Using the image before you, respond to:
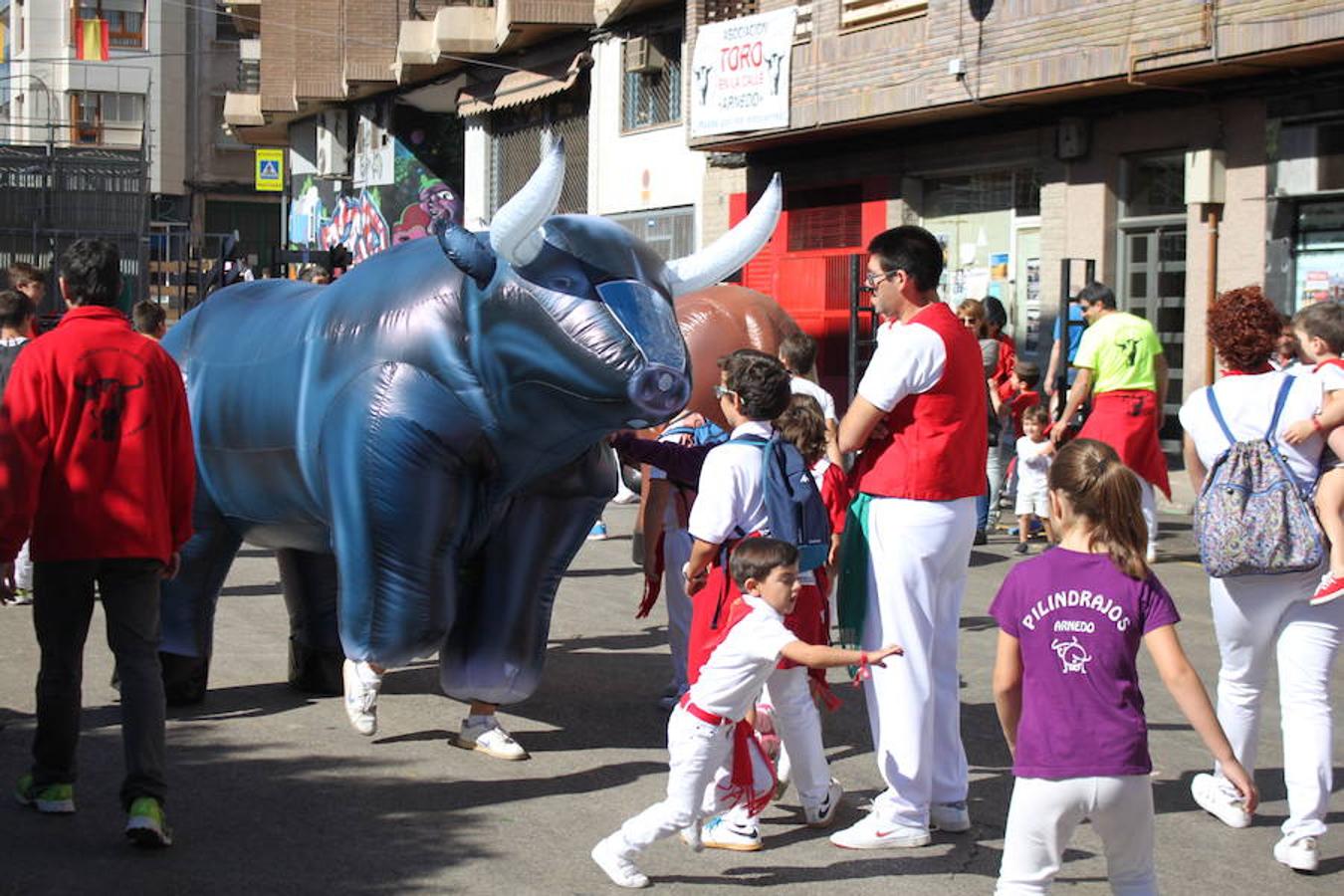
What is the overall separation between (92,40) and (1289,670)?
5100 centimetres

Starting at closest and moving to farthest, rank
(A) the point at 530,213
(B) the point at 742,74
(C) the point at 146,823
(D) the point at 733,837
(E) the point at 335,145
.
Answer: (C) the point at 146,823
(D) the point at 733,837
(A) the point at 530,213
(B) the point at 742,74
(E) the point at 335,145

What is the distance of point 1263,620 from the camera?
18.8ft

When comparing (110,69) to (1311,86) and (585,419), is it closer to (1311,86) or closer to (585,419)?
(1311,86)

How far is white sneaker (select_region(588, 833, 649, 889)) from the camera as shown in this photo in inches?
197

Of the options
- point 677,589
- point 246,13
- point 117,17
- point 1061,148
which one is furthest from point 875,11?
point 117,17

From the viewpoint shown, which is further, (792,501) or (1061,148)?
(1061,148)

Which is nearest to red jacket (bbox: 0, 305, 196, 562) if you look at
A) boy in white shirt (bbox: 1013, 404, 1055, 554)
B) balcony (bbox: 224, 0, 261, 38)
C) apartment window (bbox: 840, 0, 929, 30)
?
boy in white shirt (bbox: 1013, 404, 1055, 554)

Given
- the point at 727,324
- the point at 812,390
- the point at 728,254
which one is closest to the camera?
the point at 728,254

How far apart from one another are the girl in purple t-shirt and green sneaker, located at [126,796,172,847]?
2.53 meters

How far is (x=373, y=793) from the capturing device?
6039 millimetres

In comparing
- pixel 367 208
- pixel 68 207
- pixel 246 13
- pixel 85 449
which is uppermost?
pixel 246 13

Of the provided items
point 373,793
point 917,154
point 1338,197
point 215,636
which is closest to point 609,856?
point 373,793

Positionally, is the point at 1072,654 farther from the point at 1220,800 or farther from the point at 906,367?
the point at 1220,800

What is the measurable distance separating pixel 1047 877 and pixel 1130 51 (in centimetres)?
1178
